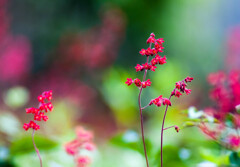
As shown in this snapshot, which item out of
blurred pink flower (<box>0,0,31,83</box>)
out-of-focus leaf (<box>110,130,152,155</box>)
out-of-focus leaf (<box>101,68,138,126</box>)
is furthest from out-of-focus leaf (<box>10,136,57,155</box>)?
blurred pink flower (<box>0,0,31,83</box>)

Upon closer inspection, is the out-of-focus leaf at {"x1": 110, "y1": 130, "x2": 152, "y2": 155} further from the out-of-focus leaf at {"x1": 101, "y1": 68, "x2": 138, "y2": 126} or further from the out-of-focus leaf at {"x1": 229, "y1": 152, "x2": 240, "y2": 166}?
the out-of-focus leaf at {"x1": 101, "y1": 68, "x2": 138, "y2": 126}

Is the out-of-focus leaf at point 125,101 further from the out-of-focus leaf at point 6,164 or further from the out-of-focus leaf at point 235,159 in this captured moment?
the out-of-focus leaf at point 235,159

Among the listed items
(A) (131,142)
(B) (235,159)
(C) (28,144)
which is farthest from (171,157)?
(C) (28,144)

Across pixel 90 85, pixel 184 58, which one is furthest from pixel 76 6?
pixel 184 58

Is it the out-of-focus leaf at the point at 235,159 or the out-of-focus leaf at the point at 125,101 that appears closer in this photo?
the out-of-focus leaf at the point at 235,159

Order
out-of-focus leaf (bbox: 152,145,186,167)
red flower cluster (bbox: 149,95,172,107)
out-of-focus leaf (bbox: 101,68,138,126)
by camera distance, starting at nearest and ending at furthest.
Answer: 1. red flower cluster (bbox: 149,95,172,107)
2. out-of-focus leaf (bbox: 152,145,186,167)
3. out-of-focus leaf (bbox: 101,68,138,126)

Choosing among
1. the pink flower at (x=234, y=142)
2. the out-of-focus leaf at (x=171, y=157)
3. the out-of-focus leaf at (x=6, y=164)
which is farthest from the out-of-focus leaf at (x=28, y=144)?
the pink flower at (x=234, y=142)
